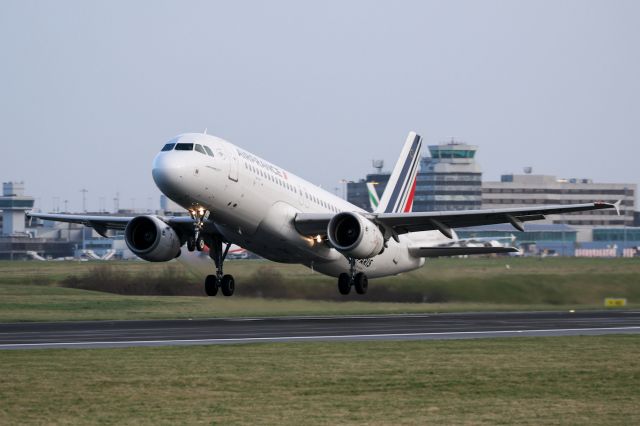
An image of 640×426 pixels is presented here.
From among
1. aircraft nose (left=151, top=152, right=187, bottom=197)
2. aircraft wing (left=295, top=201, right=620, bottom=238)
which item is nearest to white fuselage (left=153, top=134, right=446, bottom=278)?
aircraft nose (left=151, top=152, right=187, bottom=197)

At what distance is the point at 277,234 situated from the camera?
41000 millimetres

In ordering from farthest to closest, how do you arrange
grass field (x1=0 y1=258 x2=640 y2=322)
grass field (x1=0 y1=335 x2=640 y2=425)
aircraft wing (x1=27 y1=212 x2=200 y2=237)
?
grass field (x1=0 y1=258 x2=640 y2=322) < aircraft wing (x1=27 y1=212 x2=200 y2=237) < grass field (x1=0 y1=335 x2=640 y2=425)

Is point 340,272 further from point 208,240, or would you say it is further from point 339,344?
point 339,344

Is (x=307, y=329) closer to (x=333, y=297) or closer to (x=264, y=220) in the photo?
(x=264, y=220)

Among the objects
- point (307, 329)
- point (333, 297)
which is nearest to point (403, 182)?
point (333, 297)

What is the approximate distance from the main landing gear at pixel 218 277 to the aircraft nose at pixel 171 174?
25.2 ft

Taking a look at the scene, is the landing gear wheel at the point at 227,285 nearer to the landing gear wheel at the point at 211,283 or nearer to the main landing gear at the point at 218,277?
the main landing gear at the point at 218,277

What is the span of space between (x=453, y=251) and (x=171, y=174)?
16167 millimetres

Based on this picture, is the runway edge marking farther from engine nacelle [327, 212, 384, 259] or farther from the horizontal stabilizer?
the horizontal stabilizer

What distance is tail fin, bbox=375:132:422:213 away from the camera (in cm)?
5447

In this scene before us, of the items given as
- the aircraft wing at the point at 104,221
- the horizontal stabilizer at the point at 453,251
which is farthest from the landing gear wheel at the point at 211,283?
the horizontal stabilizer at the point at 453,251

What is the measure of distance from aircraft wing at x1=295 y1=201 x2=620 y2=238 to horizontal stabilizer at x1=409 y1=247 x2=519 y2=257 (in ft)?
5.03

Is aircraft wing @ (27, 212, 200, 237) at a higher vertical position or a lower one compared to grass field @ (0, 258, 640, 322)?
higher

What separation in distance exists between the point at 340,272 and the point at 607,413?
2687cm
